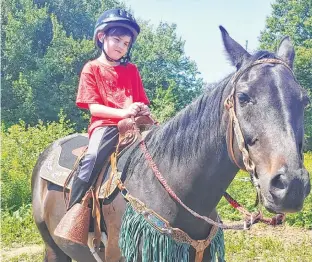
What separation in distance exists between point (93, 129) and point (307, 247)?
5.04 m

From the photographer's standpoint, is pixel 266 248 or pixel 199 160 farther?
pixel 266 248

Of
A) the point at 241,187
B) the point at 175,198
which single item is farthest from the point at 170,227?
the point at 241,187

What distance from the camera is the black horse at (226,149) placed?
5.53 feet

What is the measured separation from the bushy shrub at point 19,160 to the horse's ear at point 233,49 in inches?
289

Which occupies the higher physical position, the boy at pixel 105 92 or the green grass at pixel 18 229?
the boy at pixel 105 92

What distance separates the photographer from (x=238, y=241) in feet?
21.8

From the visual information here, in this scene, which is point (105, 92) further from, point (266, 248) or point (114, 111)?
point (266, 248)

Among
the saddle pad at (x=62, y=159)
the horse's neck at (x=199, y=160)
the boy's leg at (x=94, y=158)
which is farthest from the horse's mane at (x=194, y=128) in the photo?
the saddle pad at (x=62, y=159)

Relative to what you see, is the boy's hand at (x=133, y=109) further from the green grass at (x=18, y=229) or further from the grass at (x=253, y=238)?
the green grass at (x=18, y=229)

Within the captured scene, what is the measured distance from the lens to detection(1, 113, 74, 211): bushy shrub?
8711 millimetres

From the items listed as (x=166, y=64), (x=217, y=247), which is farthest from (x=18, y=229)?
(x=166, y=64)

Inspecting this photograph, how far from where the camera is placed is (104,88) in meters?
2.83

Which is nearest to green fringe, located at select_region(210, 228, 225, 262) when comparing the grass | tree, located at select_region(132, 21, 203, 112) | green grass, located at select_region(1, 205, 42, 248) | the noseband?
the noseband

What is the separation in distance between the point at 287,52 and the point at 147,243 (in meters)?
1.28
